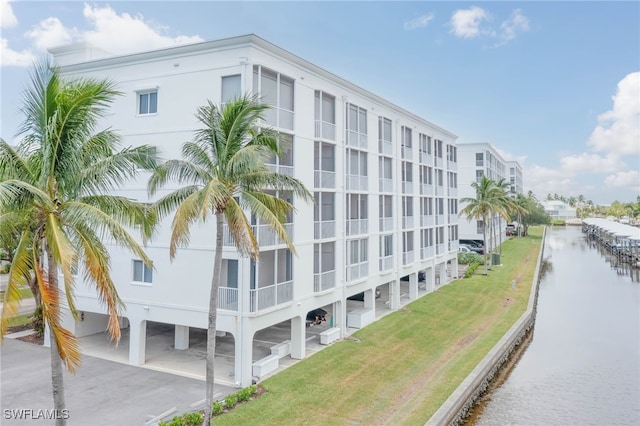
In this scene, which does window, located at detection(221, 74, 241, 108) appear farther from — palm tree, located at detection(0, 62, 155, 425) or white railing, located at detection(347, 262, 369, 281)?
white railing, located at detection(347, 262, 369, 281)

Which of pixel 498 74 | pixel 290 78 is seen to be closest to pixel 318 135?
pixel 290 78

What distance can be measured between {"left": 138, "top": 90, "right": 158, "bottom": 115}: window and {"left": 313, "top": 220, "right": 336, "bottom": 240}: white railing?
9267mm

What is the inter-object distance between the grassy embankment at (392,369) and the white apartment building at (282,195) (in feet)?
6.01

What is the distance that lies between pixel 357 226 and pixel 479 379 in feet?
34.2

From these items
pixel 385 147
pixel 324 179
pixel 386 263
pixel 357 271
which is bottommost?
pixel 357 271

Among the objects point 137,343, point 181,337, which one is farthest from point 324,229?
point 137,343

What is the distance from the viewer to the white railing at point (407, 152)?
105ft

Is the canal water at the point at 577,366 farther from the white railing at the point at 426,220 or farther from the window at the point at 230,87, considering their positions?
the window at the point at 230,87

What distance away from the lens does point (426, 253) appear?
35.3m

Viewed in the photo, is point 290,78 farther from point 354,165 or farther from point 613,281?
point 613,281

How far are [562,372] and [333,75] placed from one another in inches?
743

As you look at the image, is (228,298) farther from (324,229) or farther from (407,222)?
(407,222)

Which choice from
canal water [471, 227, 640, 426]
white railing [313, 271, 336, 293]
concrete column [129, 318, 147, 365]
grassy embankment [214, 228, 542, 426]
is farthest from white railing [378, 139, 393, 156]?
concrete column [129, 318, 147, 365]

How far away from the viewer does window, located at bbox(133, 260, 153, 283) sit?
1947cm
